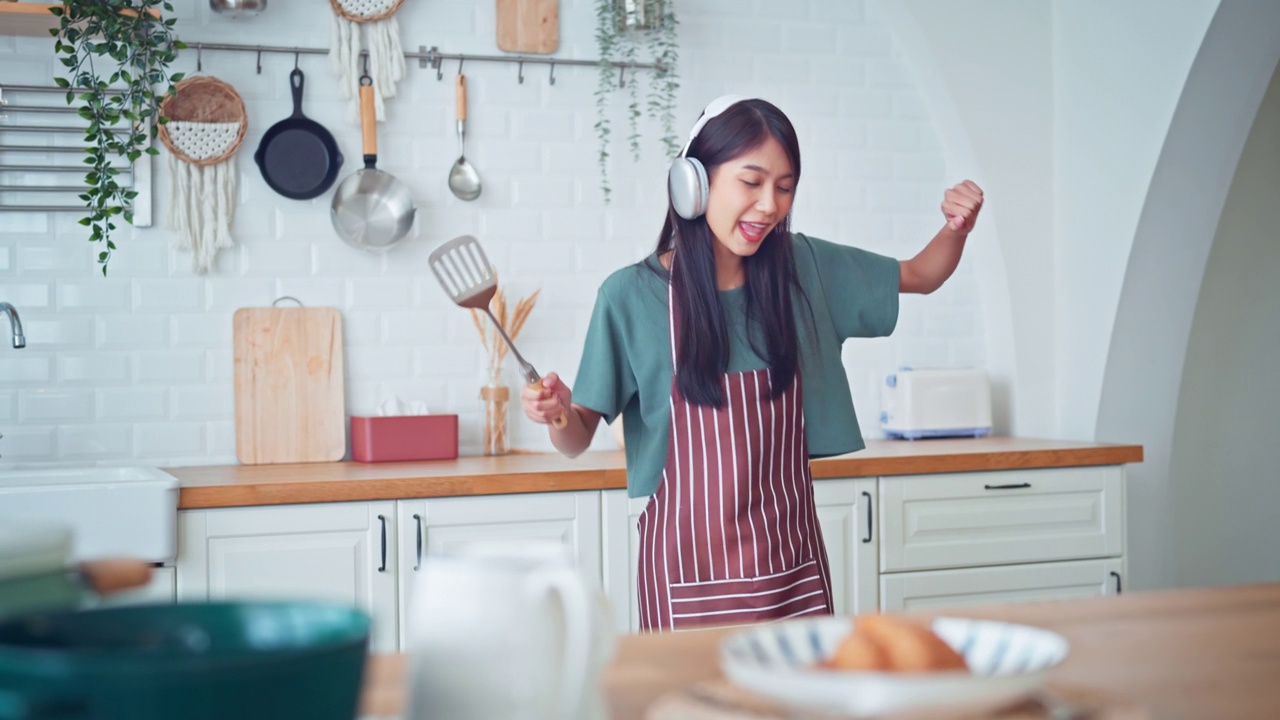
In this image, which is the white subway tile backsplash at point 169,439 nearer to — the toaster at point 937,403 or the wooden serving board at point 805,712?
the toaster at point 937,403

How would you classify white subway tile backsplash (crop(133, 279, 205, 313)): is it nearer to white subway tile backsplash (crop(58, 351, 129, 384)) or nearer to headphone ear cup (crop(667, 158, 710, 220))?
white subway tile backsplash (crop(58, 351, 129, 384))

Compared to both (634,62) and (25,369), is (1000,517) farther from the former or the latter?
(25,369)

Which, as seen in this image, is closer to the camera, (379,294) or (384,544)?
(384,544)

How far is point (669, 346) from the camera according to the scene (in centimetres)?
200

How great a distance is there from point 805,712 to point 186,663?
354 mm

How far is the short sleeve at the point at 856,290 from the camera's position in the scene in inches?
84.2

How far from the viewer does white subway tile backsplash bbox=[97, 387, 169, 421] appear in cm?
325

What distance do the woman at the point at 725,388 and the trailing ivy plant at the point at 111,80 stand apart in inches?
62.6

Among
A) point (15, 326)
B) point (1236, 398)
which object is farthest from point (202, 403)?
point (1236, 398)

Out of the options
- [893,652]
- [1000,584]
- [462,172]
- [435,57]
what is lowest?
[1000,584]

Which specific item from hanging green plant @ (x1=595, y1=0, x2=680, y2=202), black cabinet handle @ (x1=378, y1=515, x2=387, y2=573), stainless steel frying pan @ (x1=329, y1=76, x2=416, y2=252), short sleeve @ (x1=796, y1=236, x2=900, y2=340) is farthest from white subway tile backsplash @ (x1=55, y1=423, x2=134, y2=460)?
short sleeve @ (x1=796, y1=236, x2=900, y2=340)

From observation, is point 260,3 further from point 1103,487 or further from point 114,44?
point 1103,487

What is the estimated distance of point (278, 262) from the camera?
3.37m

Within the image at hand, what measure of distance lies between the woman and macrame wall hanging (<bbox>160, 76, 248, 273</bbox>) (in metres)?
1.71
